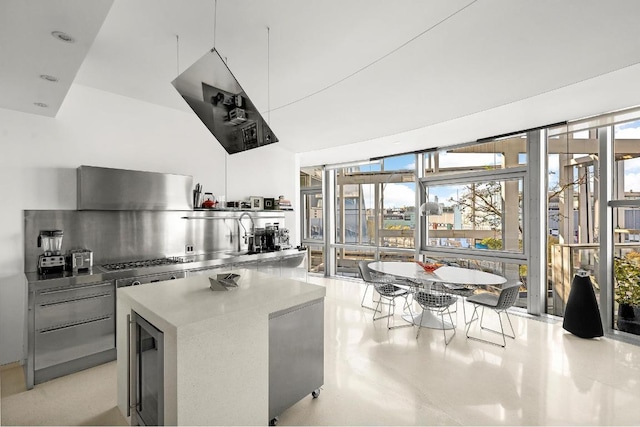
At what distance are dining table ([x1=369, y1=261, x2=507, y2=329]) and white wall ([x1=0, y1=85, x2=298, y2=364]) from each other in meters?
2.94

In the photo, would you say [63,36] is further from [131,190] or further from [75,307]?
[75,307]

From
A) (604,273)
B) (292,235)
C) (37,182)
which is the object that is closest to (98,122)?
(37,182)

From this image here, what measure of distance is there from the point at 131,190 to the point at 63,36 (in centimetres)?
205

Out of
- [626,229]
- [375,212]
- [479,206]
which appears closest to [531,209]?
[479,206]

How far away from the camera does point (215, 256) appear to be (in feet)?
→ 15.7

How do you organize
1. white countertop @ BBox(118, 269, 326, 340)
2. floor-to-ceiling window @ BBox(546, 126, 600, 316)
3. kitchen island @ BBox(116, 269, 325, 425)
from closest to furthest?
kitchen island @ BBox(116, 269, 325, 425)
white countertop @ BBox(118, 269, 326, 340)
floor-to-ceiling window @ BBox(546, 126, 600, 316)

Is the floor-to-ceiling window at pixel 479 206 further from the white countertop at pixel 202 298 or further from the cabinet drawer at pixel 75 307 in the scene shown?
the cabinet drawer at pixel 75 307

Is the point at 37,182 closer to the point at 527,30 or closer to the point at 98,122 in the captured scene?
the point at 98,122

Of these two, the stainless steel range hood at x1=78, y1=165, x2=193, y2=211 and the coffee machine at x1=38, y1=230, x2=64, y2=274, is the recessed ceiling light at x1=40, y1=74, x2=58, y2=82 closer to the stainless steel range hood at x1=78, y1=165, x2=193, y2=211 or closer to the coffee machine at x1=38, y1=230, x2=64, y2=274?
the stainless steel range hood at x1=78, y1=165, x2=193, y2=211

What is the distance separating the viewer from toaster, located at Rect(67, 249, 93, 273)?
329 centimetres

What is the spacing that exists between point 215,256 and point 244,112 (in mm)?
3177

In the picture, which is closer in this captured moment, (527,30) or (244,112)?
(244,112)

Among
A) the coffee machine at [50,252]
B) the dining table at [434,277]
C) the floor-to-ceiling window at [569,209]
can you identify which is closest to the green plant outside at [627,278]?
the floor-to-ceiling window at [569,209]

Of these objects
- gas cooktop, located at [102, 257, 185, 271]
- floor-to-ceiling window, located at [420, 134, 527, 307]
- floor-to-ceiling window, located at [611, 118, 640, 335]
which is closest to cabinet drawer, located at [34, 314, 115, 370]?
gas cooktop, located at [102, 257, 185, 271]
